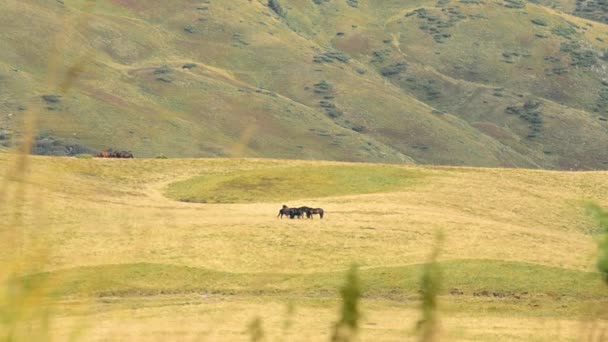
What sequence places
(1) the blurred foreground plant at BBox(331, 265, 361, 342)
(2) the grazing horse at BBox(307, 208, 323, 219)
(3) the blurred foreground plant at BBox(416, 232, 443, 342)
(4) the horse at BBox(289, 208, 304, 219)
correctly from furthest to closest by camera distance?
(2) the grazing horse at BBox(307, 208, 323, 219) → (4) the horse at BBox(289, 208, 304, 219) → (1) the blurred foreground plant at BBox(331, 265, 361, 342) → (3) the blurred foreground plant at BBox(416, 232, 443, 342)

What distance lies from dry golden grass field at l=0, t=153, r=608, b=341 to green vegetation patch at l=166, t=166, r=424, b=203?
0.11 m

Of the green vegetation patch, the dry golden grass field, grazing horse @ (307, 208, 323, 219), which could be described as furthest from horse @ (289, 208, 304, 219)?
the green vegetation patch

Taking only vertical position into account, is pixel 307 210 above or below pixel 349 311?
below

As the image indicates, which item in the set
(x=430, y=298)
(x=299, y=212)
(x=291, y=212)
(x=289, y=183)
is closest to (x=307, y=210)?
(x=299, y=212)

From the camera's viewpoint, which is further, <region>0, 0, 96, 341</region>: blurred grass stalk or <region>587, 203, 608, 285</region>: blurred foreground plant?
<region>587, 203, 608, 285</region>: blurred foreground plant

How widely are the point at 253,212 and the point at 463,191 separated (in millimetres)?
12643

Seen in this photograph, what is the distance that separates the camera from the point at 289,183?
60.2m

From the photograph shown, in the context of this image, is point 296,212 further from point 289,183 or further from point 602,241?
point 602,241

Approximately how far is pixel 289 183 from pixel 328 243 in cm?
1687

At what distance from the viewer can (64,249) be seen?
39000mm

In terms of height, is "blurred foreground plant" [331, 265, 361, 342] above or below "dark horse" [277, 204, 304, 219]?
above

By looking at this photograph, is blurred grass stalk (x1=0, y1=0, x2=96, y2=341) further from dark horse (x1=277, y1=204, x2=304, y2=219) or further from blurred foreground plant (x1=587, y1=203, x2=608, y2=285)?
dark horse (x1=277, y1=204, x2=304, y2=219)

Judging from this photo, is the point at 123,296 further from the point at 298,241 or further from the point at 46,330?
the point at 46,330

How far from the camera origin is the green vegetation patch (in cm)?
5744
